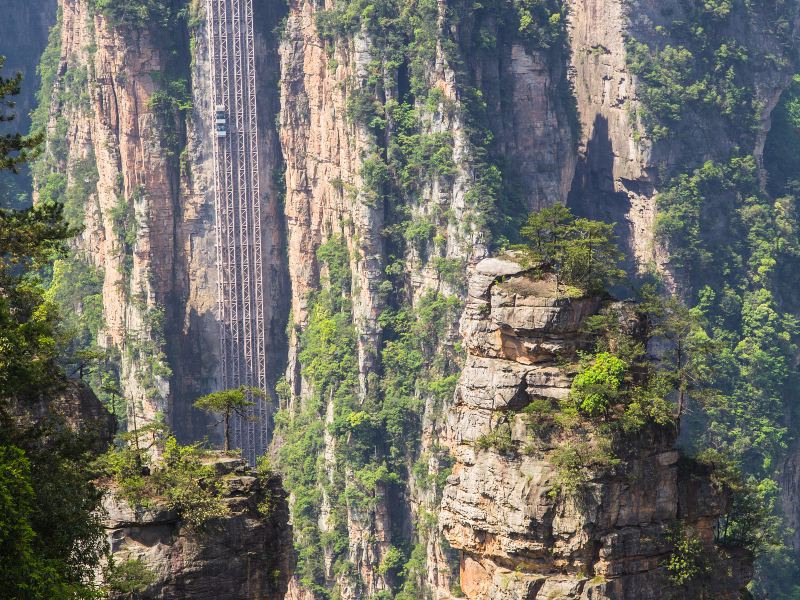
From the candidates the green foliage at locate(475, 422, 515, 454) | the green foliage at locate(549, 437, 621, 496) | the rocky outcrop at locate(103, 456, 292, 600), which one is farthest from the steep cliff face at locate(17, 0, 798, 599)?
the rocky outcrop at locate(103, 456, 292, 600)

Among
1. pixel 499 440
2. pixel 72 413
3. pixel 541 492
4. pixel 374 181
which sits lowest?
pixel 541 492

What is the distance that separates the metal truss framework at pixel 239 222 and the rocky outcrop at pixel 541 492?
34730 millimetres

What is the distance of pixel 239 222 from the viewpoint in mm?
72375

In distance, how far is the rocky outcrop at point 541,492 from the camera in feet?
113

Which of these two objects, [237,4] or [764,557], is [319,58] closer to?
[237,4]

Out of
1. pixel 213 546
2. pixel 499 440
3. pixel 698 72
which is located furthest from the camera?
pixel 698 72

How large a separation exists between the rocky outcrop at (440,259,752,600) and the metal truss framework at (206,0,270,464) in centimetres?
3473

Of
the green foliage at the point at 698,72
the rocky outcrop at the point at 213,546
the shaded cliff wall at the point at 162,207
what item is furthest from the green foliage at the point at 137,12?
the rocky outcrop at the point at 213,546

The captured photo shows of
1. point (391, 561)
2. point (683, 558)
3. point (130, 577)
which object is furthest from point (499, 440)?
point (391, 561)

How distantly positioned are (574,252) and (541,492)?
5516 mm

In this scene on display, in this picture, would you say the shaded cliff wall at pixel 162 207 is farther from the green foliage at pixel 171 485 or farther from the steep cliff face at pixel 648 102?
the green foliage at pixel 171 485

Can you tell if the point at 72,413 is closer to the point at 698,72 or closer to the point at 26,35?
the point at 698,72

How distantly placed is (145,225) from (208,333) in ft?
17.4

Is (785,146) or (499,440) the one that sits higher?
(785,146)
